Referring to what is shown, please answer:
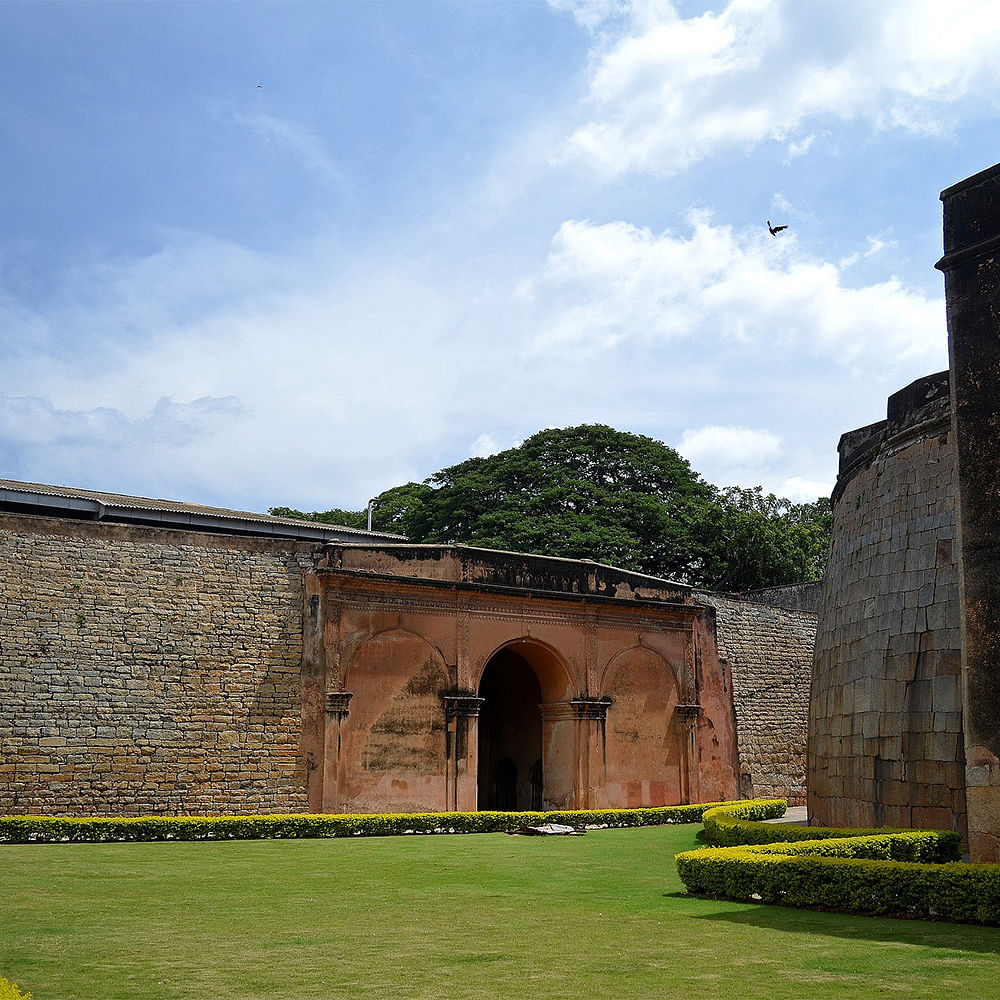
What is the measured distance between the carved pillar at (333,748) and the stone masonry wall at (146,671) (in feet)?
1.51

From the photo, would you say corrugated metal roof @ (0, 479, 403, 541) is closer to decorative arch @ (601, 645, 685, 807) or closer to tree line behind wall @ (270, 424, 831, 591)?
decorative arch @ (601, 645, 685, 807)

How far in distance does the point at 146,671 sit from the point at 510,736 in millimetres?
10211

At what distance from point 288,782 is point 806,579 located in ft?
74.6

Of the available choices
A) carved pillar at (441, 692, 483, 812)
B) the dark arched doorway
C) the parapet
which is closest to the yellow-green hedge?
the parapet

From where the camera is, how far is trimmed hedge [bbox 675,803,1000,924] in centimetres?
788

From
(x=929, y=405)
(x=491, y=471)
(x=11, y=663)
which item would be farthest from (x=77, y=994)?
(x=491, y=471)

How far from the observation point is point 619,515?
119ft

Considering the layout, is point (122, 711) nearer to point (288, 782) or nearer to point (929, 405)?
point (288, 782)

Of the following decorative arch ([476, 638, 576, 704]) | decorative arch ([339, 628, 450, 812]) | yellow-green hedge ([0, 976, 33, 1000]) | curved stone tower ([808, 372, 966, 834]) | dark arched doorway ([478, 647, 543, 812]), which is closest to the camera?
yellow-green hedge ([0, 976, 33, 1000])

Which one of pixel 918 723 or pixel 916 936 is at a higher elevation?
pixel 918 723

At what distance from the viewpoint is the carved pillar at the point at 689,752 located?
24.1 m

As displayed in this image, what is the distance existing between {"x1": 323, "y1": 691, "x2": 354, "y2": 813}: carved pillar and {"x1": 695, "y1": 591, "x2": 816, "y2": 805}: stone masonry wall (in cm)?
997

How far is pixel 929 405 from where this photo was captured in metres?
13.3

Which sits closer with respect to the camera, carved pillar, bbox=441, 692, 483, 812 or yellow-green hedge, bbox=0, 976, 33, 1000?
yellow-green hedge, bbox=0, 976, 33, 1000
